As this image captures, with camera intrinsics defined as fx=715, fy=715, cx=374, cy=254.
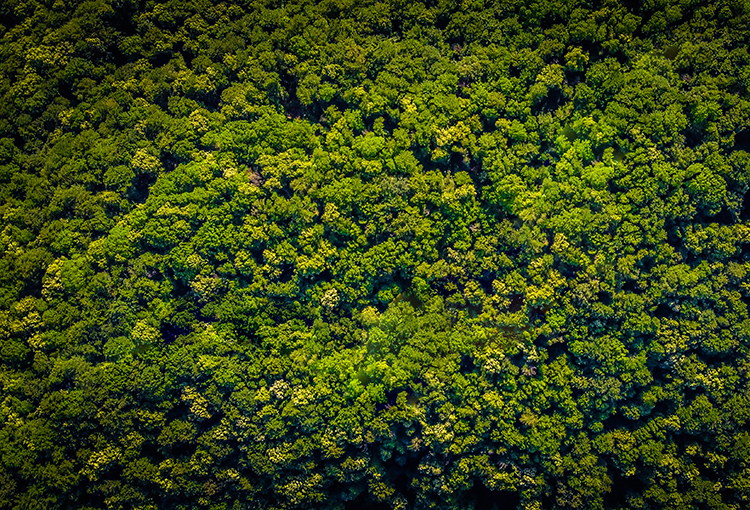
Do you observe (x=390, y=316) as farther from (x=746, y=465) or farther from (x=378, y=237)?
(x=746, y=465)

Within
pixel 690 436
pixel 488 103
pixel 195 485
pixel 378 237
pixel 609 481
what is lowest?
pixel 195 485

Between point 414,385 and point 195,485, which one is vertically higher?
point 414,385

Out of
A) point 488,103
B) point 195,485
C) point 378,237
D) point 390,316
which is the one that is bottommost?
point 195,485

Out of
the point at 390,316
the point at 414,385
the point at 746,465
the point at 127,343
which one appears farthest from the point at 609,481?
the point at 127,343

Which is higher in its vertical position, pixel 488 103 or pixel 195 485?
pixel 488 103

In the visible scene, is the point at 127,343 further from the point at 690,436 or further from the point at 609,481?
the point at 690,436

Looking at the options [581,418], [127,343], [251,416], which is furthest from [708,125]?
[127,343]
